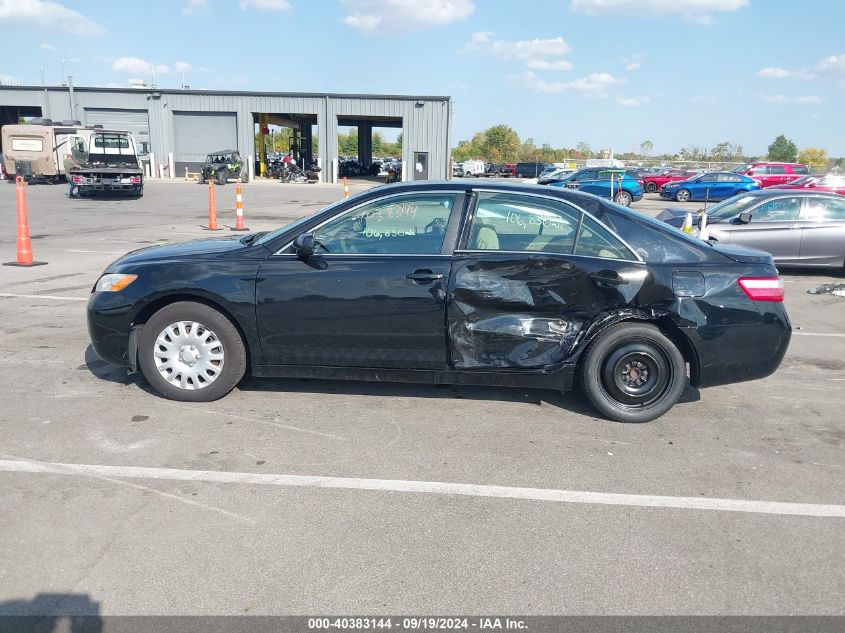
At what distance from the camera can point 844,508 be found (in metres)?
3.90

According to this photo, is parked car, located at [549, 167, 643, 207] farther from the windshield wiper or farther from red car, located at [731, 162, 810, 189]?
the windshield wiper

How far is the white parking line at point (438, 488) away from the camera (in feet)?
12.8

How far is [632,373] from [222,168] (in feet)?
123

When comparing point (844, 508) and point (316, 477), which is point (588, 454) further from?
point (316, 477)

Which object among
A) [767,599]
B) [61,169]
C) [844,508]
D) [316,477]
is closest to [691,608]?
[767,599]

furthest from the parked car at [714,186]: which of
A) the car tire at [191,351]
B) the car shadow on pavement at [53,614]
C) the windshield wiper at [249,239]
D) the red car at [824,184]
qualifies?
the car shadow on pavement at [53,614]

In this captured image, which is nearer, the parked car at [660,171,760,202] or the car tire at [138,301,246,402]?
the car tire at [138,301,246,402]

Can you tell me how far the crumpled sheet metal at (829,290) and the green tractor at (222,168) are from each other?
111ft

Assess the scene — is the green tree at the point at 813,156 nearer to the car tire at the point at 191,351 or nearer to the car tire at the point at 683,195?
the car tire at the point at 683,195

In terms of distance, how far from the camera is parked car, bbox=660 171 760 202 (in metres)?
31.8

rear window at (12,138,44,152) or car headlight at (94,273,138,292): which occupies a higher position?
rear window at (12,138,44,152)

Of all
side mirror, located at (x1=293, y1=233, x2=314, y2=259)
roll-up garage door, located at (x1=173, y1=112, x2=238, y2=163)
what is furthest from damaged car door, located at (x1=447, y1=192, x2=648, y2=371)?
roll-up garage door, located at (x1=173, y1=112, x2=238, y2=163)

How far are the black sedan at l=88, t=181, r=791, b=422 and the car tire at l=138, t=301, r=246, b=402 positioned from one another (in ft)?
0.03

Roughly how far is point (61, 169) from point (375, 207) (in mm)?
34331
